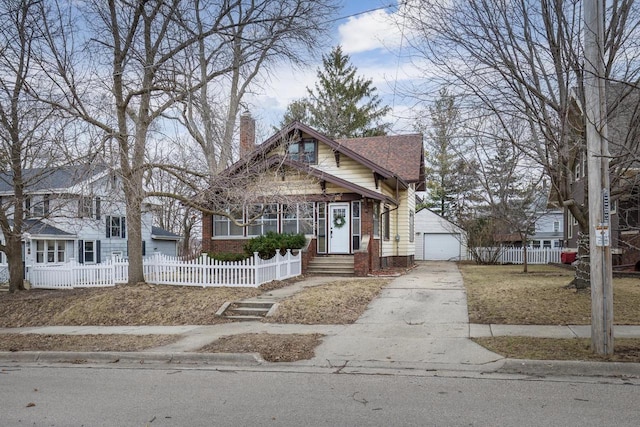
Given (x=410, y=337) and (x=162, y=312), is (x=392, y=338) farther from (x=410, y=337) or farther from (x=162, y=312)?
(x=162, y=312)

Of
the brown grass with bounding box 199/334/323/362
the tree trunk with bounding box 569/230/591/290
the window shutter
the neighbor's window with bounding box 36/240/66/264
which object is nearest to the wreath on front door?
the tree trunk with bounding box 569/230/591/290

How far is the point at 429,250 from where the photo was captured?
37250mm

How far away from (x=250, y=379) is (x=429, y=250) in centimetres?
3113

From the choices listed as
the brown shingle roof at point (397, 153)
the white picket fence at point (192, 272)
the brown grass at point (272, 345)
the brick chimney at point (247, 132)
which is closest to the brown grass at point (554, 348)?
the brown grass at point (272, 345)

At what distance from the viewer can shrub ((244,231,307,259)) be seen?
1831cm

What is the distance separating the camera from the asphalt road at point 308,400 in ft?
18.1

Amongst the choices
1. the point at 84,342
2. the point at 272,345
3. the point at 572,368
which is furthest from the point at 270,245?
the point at 572,368

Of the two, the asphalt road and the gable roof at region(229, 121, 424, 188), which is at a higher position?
the gable roof at region(229, 121, 424, 188)

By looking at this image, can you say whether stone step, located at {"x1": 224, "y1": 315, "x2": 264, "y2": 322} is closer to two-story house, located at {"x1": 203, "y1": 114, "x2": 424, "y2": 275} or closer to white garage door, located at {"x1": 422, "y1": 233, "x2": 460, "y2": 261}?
two-story house, located at {"x1": 203, "y1": 114, "x2": 424, "y2": 275}

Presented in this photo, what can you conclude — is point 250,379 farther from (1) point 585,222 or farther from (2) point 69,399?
(1) point 585,222

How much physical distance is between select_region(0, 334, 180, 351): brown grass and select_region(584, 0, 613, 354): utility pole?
23.5ft

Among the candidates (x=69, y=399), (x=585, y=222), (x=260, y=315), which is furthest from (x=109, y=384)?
(x=585, y=222)

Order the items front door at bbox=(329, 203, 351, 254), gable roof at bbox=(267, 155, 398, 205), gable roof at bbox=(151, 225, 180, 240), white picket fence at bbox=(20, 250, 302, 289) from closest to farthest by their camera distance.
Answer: white picket fence at bbox=(20, 250, 302, 289), gable roof at bbox=(267, 155, 398, 205), front door at bbox=(329, 203, 351, 254), gable roof at bbox=(151, 225, 180, 240)

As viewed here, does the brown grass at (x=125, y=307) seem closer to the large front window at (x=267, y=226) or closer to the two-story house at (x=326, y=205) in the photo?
the two-story house at (x=326, y=205)
